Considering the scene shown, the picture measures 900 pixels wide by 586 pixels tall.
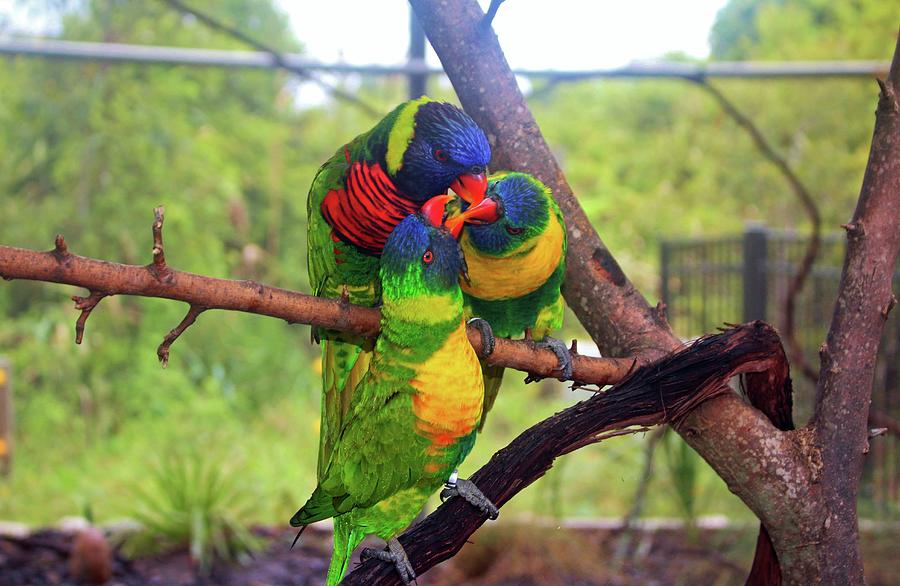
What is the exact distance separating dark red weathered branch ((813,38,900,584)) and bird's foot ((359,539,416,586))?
378 millimetres

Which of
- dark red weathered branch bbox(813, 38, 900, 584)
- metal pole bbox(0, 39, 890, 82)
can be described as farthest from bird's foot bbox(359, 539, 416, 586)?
metal pole bbox(0, 39, 890, 82)

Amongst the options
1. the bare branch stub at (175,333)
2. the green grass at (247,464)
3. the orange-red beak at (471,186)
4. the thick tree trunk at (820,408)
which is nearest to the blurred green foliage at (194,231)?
the green grass at (247,464)

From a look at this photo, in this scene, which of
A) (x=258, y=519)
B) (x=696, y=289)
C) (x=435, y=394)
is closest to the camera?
(x=435, y=394)

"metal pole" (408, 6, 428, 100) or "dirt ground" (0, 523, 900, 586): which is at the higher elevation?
"metal pole" (408, 6, 428, 100)

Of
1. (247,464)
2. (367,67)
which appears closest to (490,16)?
(367,67)

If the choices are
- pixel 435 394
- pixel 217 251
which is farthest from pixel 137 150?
pixel 435 394

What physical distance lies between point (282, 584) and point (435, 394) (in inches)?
55.0

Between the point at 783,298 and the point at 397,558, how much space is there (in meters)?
2.72

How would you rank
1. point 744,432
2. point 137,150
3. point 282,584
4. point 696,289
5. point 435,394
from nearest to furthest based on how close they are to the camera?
1. point 435,394
2. point 744,432
3. point 282,584
4. point 137,150
5. point 696,289

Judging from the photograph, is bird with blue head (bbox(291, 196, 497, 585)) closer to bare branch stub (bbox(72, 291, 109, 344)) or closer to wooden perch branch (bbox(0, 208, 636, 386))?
wooden perch branch (bbox(0, 208, 636, 386))

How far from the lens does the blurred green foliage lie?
113 inches

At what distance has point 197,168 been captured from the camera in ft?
11.0

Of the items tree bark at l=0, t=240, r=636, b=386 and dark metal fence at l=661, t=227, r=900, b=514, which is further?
dark metal fence at l=661, t=227, r=900, b=514

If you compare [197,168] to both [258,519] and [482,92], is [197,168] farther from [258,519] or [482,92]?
[482,92]
